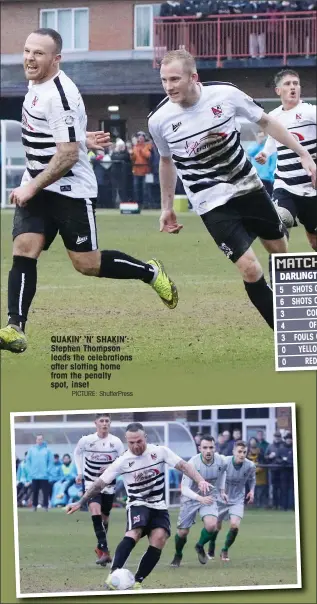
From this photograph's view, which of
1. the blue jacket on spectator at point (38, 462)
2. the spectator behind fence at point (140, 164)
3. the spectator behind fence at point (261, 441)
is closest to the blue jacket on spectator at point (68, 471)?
the blue jacket on spectator at point (38, 462)

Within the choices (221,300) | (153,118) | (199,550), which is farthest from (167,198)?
(199,550)

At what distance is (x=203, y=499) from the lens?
9.09 meters

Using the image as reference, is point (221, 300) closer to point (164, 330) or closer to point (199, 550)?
point (164, 330)

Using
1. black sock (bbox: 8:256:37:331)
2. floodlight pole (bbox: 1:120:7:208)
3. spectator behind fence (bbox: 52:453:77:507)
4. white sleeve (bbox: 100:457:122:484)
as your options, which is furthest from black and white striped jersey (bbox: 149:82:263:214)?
floodlight pole (bbox: 1:120:7:208)

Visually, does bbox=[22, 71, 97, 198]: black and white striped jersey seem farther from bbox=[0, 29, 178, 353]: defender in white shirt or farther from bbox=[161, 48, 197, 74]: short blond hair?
bbox=[161, 48, 197, 74]: short blond hair

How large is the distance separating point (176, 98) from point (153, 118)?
0.93 feet

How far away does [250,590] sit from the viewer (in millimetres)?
8695

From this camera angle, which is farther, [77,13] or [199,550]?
[77,13]

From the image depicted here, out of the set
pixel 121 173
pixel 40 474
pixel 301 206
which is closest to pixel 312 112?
pixel 301 206

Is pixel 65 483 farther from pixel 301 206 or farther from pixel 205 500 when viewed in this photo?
pixel 301 206

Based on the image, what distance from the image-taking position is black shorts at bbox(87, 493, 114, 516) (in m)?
9.11

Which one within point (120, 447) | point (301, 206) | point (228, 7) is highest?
point (228, 7)

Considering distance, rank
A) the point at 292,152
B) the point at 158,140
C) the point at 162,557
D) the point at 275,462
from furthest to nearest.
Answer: the point at 292,152 → the point at 158,140 → the point at 162,557 → the point at 275,462

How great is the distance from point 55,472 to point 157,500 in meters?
0.87
